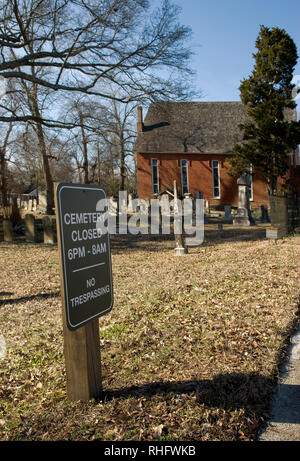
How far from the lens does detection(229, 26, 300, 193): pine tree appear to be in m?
26.1

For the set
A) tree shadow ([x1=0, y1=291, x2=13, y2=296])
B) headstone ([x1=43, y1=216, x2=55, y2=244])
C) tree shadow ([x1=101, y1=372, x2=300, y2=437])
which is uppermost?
headstone ([x1=43, y1=216, x2=55, y2=244])

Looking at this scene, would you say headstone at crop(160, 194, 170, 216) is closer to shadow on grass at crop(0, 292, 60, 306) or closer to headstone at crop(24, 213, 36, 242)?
headstone at crop(24, 213, 36, 242)

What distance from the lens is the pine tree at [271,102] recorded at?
26.1 meters

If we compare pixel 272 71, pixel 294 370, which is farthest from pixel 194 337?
pixel 272 71

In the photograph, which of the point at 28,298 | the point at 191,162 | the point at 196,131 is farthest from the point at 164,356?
the point at 196,131

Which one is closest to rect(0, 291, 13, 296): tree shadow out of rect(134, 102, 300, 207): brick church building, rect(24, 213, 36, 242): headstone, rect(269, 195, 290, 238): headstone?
rect(24, 213, 36, 242): headstone

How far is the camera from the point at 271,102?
1029 inches

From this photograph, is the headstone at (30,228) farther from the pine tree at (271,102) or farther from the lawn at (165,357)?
the pine tree at (271,102)

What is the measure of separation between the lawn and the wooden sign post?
10.8 inches

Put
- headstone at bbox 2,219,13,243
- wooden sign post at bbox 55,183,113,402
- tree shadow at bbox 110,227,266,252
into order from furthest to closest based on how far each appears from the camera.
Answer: headstone at bbox 2,219,13,243 < tree shadow at bbox 110,227,266,252 < wooden sign post at bbox 55,183,113,402

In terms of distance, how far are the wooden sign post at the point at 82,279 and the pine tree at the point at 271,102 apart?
973 inches

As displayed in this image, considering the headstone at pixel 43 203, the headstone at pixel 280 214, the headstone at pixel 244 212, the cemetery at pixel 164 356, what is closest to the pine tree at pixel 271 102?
the headstone at pixel 244 212
